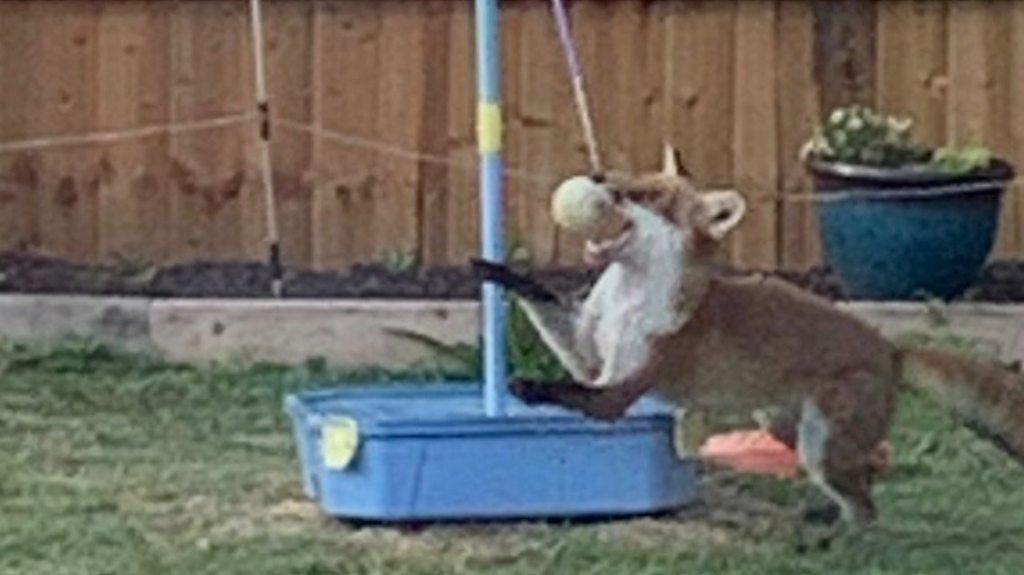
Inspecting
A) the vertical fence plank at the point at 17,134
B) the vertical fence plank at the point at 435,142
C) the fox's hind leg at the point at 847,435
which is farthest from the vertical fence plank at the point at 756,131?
the fox's hind leg at the point at 847,435

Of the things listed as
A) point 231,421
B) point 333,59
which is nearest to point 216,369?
point 231,421

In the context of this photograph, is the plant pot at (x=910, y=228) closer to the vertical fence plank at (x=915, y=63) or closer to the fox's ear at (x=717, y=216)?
the vertical fence plank at (x=915, y=63)

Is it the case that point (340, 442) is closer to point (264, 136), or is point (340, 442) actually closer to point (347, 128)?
point (264, 136)

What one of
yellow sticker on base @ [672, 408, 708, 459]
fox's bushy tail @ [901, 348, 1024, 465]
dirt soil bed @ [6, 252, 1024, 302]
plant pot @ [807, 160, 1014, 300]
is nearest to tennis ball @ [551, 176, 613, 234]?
yellow sticker on base @ [672, 408, 708, 459]

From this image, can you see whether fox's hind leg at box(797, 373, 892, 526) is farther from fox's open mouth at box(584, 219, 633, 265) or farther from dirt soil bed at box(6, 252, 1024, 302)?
dirt soil bed at box(6, 252, 1024, 302)

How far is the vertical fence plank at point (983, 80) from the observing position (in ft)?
32.0

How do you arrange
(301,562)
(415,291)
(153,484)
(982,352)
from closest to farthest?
(301,562), (153,484), (982,352), (415,291)

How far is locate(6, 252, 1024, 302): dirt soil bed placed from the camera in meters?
9.36

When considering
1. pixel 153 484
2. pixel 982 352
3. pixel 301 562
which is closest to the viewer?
pixel 301 562

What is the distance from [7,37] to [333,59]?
97cm

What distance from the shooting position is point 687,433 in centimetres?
687

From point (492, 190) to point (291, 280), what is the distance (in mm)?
2899

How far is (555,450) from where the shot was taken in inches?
261

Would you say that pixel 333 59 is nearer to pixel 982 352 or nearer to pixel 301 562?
pixel 982 352
